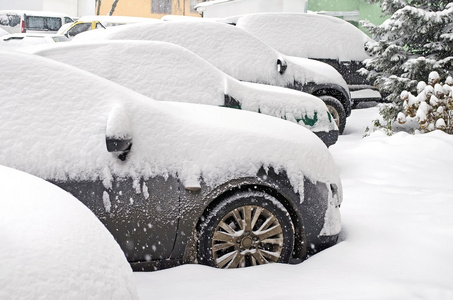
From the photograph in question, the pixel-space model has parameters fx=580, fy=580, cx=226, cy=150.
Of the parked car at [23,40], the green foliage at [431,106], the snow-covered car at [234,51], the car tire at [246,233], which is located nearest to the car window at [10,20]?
the parked car at [23,40]

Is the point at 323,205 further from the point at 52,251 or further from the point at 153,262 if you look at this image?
the point at 52,251

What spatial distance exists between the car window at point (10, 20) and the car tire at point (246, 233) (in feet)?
78.6

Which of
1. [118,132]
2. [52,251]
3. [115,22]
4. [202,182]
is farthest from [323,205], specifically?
[115,22]

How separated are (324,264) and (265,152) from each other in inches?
33.0

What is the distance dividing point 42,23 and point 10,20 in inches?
58.4

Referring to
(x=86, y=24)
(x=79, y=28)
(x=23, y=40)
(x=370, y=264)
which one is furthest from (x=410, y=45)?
(x=23, y=40)

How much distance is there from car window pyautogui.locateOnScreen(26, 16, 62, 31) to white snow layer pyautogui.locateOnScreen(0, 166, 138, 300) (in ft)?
80.4

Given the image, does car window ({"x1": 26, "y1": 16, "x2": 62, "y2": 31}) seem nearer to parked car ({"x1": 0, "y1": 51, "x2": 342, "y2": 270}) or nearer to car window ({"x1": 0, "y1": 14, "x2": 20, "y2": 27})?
car window ({"x1": 0, "y1": 14, "x2": 20, "y2": 27})

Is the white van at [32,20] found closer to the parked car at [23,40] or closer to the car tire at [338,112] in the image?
the parked car at [23,40]

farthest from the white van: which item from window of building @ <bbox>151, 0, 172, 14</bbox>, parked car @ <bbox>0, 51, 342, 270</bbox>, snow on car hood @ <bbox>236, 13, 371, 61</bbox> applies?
parked car @ <bbox>0, 51, 342, 270</bbox>

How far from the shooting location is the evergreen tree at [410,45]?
914cm

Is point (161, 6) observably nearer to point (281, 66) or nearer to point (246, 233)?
point (281, 66)

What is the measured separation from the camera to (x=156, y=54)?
601 centimetres

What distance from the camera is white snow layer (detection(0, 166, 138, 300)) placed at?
1.58 meters
